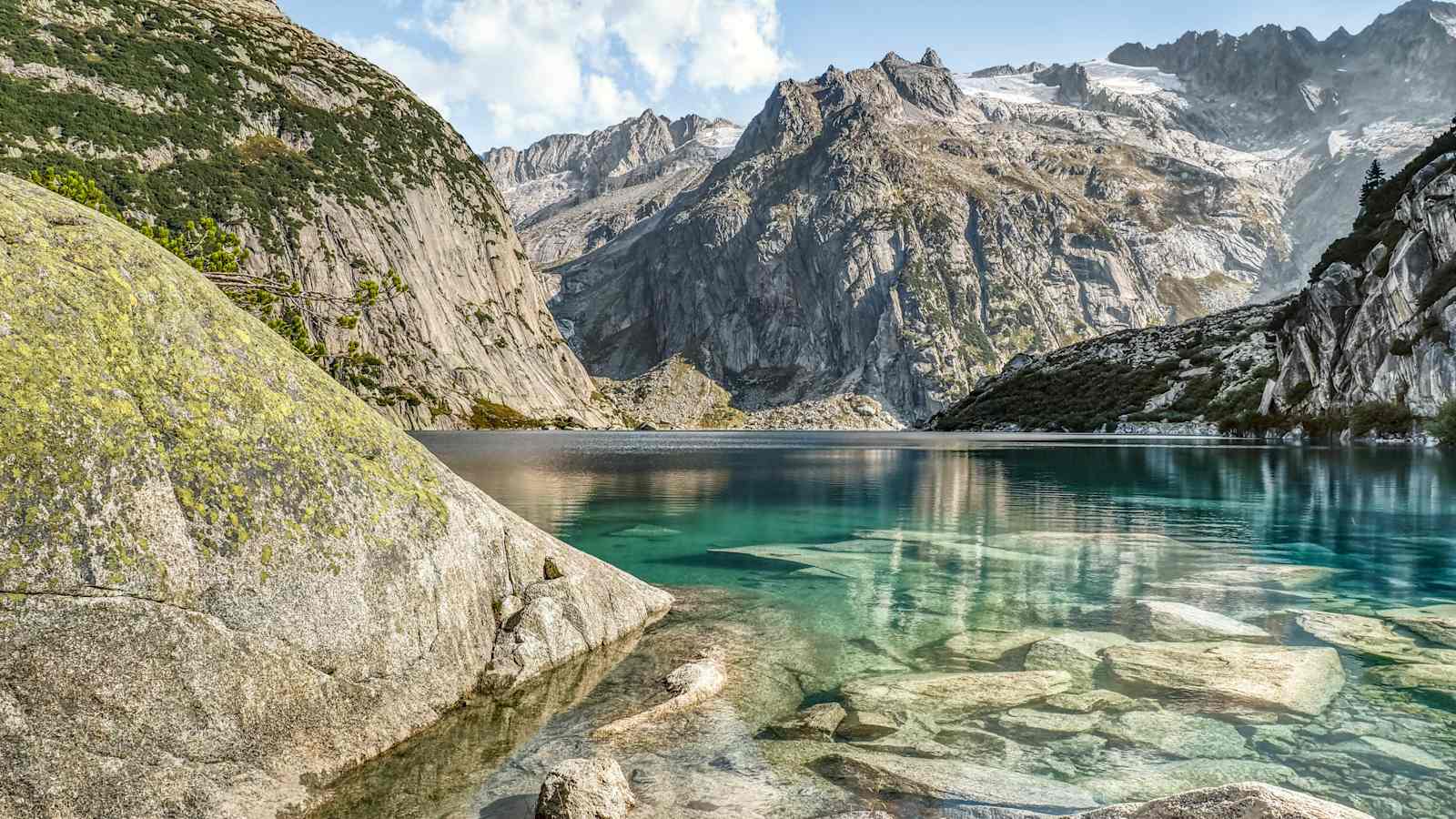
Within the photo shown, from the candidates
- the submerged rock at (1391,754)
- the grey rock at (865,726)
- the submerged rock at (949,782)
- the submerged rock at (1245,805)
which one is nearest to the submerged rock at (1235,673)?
the submerged rock at (1391,754)

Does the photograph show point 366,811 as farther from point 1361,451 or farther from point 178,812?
point 1361,451

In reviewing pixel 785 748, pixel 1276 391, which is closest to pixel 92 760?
pixel 785 748

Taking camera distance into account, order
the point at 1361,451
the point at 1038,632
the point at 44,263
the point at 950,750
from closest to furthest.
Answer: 1. the point at 44,263
2. the point at 950,750
3. the point at 1038,632
4. the point at 1361,451

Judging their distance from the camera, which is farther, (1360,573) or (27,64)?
(27,64)

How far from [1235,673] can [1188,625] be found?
3.50 m

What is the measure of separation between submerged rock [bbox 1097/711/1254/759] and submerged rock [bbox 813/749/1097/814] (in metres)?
2.10

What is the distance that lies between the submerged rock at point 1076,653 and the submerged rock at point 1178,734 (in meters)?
1.30

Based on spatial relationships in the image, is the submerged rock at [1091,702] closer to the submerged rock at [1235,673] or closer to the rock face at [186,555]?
the submerged rock at [1235,673]

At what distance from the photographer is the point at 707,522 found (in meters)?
37.6

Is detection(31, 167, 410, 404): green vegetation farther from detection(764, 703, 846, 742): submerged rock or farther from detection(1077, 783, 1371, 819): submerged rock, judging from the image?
detection(1077, 783, 1371, 819): submerged rock

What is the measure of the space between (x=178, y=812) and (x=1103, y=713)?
11.6m

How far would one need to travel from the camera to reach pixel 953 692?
1226 centimetres

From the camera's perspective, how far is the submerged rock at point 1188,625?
15273 millimetres

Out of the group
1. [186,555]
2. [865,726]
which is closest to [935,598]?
[865,726]
